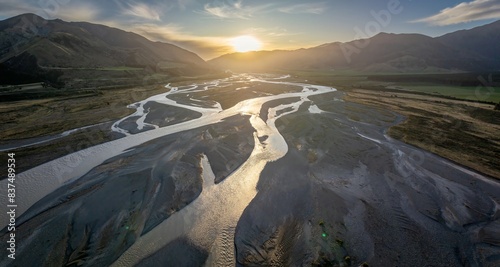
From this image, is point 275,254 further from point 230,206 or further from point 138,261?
point 138,261

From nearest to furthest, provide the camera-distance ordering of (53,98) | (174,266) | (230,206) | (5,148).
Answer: (174,266), (230,206), (5,148), (53,98)

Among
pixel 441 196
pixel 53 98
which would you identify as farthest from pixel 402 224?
pixel 53 98

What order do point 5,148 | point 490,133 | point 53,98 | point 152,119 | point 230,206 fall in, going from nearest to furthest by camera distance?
point 230,206
point 5,148
point 490,133
point 152,119
point 53,98

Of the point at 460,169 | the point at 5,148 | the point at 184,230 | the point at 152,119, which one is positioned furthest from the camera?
the point at 152,119

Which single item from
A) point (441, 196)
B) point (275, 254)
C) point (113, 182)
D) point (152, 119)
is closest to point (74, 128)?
point (152, 119)

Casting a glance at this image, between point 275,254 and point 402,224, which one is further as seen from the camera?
point 402,224

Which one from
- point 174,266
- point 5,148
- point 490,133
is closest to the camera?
point 174,266

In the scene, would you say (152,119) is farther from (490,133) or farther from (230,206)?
(490,133)

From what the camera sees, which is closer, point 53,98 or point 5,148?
point 5,148

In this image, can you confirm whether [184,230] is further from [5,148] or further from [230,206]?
[5,148]
